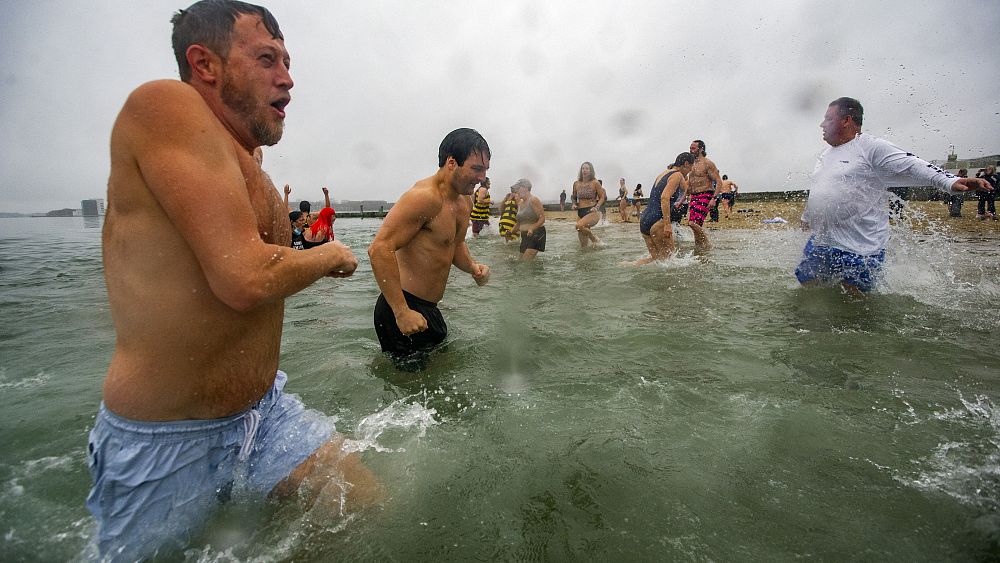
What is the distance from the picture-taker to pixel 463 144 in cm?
297

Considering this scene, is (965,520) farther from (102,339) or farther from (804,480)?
(102,339)

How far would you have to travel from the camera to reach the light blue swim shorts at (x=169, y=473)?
1341 millimetres

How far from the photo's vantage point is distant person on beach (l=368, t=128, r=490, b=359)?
274 cm

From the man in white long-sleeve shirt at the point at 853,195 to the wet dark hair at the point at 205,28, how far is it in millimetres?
5046

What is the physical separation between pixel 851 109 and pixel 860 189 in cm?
76

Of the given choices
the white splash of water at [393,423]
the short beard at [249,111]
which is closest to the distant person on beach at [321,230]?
the white splash of water at [393,423]

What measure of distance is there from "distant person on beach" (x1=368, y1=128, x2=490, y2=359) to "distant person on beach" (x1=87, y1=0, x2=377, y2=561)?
3.75 ft

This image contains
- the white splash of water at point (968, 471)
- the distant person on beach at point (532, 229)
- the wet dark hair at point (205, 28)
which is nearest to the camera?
the wet dark hair at point (205, 28)

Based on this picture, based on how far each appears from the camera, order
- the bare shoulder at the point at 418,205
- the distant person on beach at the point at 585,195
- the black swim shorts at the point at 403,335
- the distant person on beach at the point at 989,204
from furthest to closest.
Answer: the distant person on beach at the point at 989,204 → the distant person on beach at the point at 585,195 → the black swim shorts at the point at 403,335 → the bare shoulder at the point at 418,205

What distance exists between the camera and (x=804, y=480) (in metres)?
1.84

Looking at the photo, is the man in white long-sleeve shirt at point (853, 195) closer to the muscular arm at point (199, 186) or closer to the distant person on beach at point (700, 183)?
the distant person on beach at point (700, 183)

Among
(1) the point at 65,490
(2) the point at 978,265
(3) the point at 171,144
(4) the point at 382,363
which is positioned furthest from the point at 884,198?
(1) the point at 65,490

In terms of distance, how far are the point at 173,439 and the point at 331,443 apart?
558mm

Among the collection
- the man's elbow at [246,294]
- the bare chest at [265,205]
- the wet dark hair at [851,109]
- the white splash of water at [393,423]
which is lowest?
the white splash of water at [393,423]
